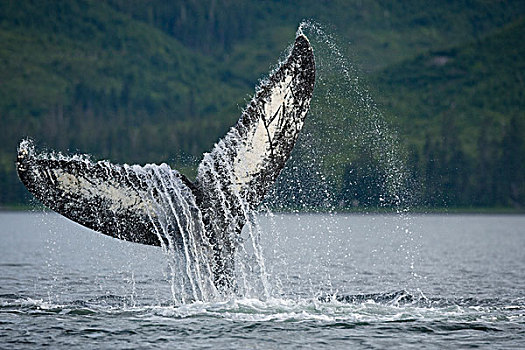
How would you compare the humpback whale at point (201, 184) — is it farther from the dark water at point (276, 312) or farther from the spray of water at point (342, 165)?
the spray of water at point (342, 165)

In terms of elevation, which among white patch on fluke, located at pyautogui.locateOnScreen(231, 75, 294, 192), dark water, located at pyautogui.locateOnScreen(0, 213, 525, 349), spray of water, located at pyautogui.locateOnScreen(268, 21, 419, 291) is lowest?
dark water, located at pyautogui.locateOnScreen(0, 213, 525, 349)

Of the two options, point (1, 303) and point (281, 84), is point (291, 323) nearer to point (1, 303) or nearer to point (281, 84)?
point (281, 84)

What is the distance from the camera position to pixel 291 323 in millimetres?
11281

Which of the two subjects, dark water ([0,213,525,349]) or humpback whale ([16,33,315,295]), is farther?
dark water ([0,213,525,349])

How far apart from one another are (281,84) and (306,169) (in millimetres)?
69840

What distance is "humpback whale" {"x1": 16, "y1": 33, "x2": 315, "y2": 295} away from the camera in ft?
31.1

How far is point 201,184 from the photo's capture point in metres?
10.3

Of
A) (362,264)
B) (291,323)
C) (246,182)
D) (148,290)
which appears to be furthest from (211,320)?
(362,264)

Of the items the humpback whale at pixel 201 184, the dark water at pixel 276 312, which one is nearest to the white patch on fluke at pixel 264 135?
the humpback whale at pixel 201 184

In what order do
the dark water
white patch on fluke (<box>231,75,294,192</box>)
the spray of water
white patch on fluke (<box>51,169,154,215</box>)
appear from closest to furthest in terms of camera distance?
white patch on fluke (<box>51,169,154,215</box>)
white patch on fluke (<box>231,75,294,192</box>)
the dark water
the spray of water

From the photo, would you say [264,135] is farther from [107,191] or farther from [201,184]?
[107,191]

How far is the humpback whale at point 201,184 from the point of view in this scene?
9469 millimetres

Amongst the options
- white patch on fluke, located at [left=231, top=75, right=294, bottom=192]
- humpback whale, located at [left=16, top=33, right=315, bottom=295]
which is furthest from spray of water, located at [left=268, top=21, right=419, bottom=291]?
white patch on fluke, located at [left=231, top=75, right=294, bottom=192]

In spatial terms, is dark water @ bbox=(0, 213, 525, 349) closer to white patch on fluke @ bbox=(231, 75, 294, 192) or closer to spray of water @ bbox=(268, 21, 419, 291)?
white patch on fluke @ bbox=(231, 75, 294, 192)
